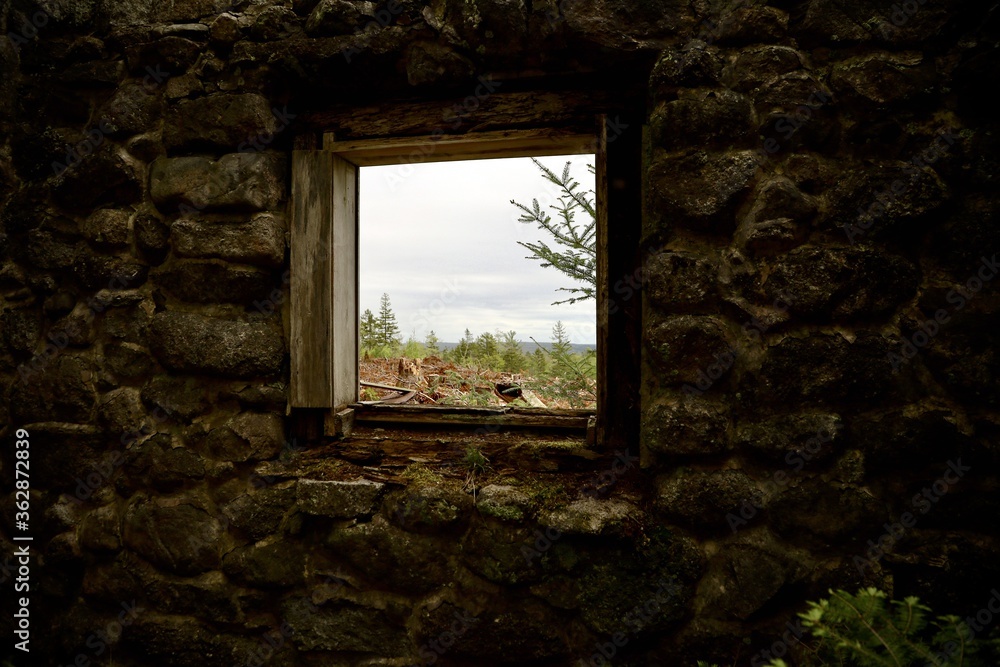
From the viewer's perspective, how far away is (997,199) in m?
1.53

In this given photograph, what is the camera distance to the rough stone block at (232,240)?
6.48 ft

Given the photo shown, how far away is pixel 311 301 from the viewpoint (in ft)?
6.66

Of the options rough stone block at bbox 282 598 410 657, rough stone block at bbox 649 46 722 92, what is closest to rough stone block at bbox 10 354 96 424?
rough stone block at bbox 282 598 410 657

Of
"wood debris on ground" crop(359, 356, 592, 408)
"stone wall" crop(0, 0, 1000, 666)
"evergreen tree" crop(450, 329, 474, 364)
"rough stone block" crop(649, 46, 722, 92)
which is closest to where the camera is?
"stone wall" crop(0, 0, 1000, 666)

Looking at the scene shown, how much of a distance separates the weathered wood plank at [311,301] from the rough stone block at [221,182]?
0.42 feet

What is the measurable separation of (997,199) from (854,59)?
540mm

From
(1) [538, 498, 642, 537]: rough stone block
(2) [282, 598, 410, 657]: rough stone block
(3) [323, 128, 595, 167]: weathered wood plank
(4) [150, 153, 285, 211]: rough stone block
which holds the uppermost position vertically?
(3) [323, 128, 595, 167]: weathered wood plank

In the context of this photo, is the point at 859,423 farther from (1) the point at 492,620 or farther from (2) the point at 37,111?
(2) the point at 37,111

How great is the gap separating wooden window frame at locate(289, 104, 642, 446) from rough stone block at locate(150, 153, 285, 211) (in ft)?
0.33

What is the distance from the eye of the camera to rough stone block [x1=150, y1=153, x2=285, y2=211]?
1.97 metres

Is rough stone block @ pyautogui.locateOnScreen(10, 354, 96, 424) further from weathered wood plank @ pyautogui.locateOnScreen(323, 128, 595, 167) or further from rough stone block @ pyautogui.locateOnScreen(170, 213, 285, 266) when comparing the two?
weathered wood plank @ pyautogui.locateOnScreen(323, 128, 595, 167)

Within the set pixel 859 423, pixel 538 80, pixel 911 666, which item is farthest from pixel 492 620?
pixel 538 80

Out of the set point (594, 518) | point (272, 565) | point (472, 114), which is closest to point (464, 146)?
point (472, 114)

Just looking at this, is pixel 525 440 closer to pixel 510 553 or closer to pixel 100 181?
pixel 510 553
